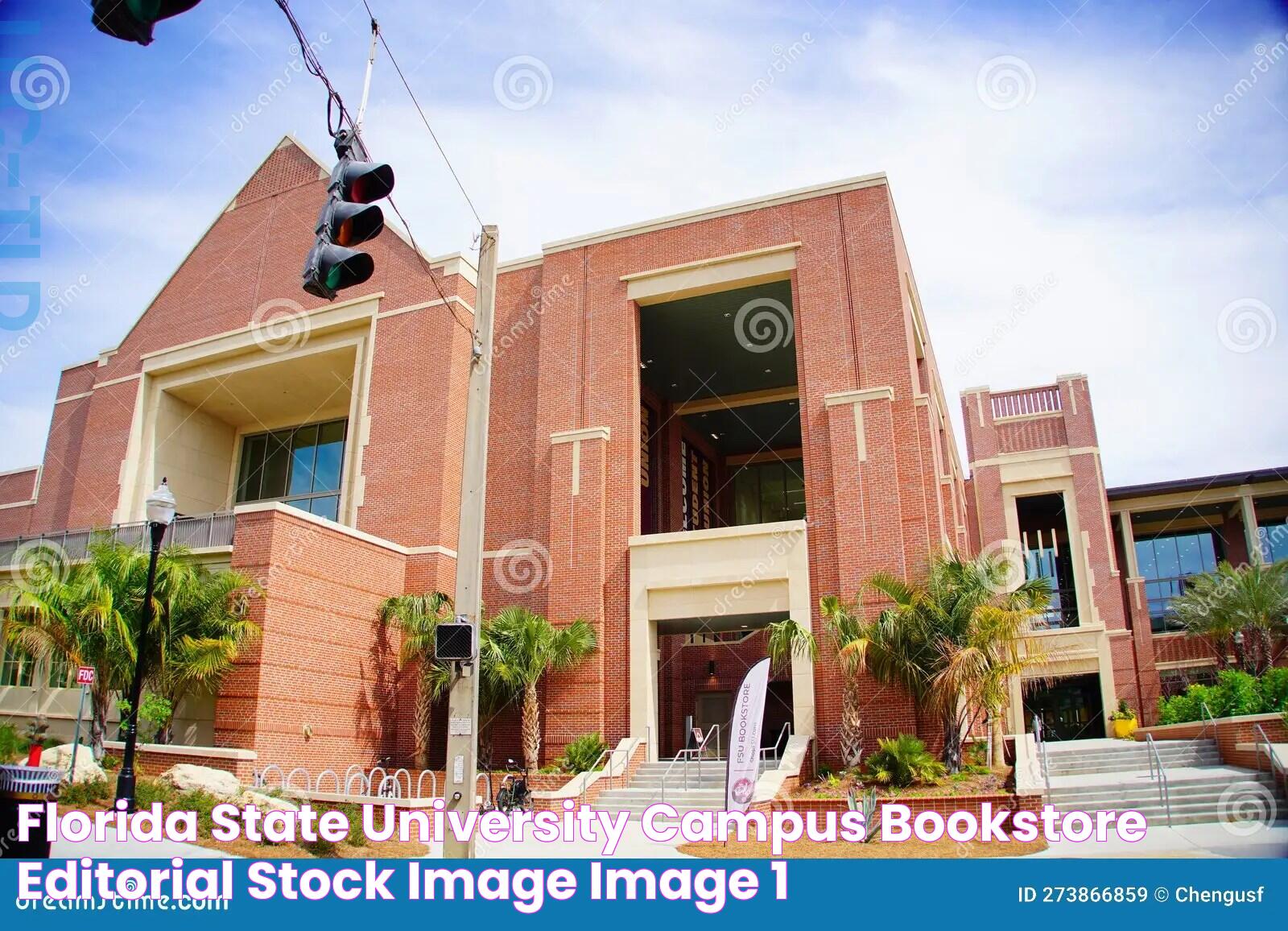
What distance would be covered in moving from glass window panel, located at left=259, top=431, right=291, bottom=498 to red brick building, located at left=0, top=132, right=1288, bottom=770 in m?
0.09

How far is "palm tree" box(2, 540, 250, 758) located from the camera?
1827cm

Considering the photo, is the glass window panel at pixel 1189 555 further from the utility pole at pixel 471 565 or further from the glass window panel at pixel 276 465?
the utility pole at pixel 471 565

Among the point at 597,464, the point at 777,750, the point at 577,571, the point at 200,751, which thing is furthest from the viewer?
the point at 777,750

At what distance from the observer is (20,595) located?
18.4 m

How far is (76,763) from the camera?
1584cm

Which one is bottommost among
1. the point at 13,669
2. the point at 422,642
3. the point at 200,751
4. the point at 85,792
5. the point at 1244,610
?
the point at 85,792

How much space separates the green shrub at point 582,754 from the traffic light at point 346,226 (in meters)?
14.9

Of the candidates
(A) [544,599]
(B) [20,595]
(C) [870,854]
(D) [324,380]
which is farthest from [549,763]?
(D) [324,380]

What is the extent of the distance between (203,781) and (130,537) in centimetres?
1302

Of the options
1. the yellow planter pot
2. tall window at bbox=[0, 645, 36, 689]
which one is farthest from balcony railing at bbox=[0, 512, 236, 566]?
the yellow planter pot

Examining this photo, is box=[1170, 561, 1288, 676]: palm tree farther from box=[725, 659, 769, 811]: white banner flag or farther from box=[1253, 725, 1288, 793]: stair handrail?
box=[725, 659, 769, 811]: white banner flag

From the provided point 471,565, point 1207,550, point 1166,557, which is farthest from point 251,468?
point 1207,550

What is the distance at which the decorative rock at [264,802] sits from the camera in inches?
566

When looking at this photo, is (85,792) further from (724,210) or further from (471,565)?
(724,210)
